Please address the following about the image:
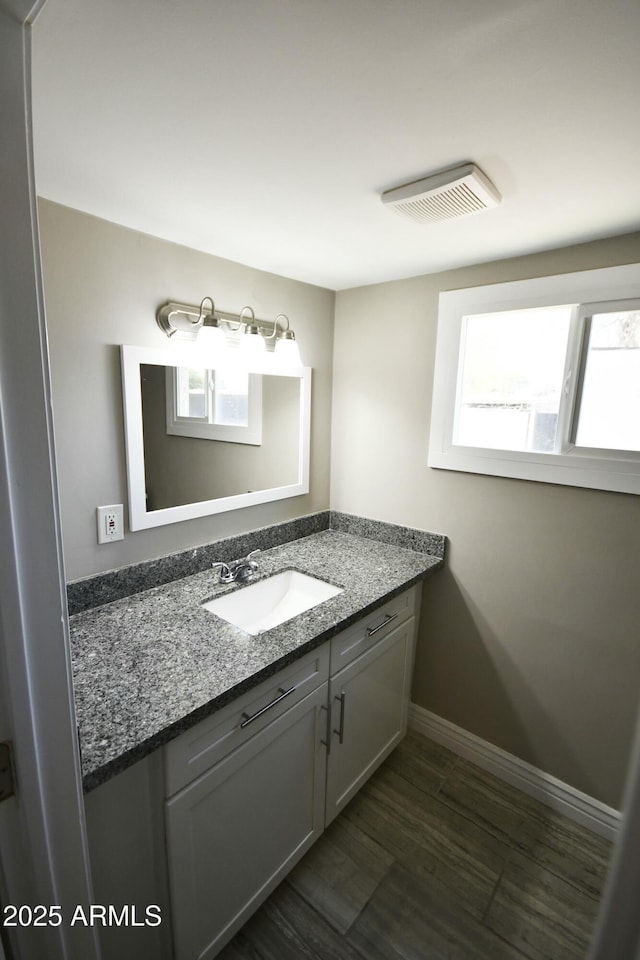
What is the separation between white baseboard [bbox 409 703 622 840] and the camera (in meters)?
1.60

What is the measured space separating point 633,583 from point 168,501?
1.66 metres

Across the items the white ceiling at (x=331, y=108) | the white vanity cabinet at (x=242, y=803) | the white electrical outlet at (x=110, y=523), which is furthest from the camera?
the white electrical outlet at (x=110, y=523)

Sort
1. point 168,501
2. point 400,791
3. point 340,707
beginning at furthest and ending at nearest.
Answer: point 400,791 → point 168,501 → point 340,707

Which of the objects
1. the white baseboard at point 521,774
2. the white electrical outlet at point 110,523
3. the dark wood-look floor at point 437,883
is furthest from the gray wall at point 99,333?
the white baseboard at point 521,774

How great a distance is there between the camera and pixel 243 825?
1146mm

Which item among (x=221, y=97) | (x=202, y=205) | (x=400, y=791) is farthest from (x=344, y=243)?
(x=400, y=791)

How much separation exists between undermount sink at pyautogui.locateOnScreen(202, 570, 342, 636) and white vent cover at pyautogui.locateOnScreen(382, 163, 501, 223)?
4.11ft

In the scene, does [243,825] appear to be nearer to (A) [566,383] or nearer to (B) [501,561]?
(B) [501,561]

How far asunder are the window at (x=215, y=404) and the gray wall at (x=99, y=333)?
175 mm

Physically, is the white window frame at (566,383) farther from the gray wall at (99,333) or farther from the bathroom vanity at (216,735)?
the gray wall at (99,333)

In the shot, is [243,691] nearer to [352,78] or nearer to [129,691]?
[129,691]

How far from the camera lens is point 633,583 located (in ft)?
4.75

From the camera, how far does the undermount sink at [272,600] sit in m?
1.55

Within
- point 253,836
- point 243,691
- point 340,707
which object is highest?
point 243,691
